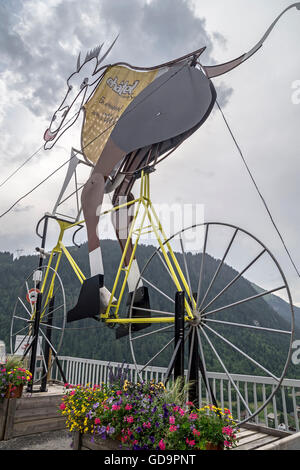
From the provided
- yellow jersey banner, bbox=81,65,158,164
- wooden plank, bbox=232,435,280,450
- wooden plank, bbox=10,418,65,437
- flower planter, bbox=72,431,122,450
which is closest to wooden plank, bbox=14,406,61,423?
wooden plank, bbox=10,418,65,437

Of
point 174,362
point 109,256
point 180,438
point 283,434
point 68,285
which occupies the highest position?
point 109,256

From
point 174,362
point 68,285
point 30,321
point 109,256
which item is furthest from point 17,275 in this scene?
point 174,362

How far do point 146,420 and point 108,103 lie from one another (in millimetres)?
4646

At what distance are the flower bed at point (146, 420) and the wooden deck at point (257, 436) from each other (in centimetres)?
72

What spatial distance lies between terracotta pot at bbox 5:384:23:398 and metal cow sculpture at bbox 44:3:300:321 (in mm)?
1181

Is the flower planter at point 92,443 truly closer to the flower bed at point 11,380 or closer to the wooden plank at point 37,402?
the flower bed at point 11,380

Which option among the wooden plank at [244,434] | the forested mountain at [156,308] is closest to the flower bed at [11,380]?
the wooden plank at [244,434]

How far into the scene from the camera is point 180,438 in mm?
2100

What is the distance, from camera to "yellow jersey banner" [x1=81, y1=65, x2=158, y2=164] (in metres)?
4.84

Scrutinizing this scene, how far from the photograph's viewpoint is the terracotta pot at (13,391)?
4180 millimetres

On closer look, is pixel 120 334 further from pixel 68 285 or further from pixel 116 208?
pixel 68 285
